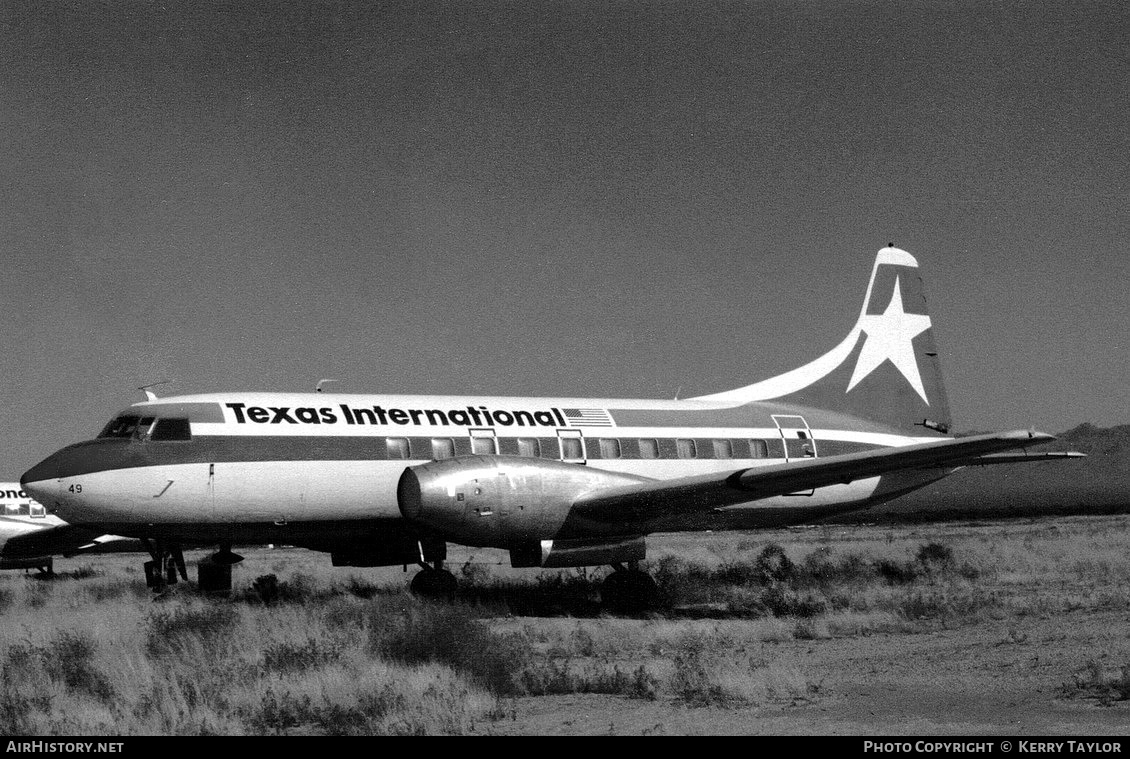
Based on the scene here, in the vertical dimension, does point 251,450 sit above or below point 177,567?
above

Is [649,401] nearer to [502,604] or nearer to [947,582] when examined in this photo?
[502,604]

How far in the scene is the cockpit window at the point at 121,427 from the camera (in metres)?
16.7

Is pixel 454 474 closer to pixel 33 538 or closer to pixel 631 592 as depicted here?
pixel 631 592

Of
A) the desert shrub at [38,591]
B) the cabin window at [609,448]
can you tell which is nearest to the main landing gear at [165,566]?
the desert shrub at [38,591]

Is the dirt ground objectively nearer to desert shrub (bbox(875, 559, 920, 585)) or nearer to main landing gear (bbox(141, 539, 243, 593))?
main landing gear (bbox(141, 539, 243, 593))

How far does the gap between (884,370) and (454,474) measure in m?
11.0

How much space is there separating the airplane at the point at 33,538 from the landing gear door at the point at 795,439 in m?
15.3

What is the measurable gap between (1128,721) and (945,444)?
21.2 feet

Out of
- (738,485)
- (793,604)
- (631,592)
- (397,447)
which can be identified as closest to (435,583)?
(397,447)

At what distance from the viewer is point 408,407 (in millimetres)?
18406

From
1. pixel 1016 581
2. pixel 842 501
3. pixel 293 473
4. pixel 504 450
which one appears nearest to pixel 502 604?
pixel 504 450

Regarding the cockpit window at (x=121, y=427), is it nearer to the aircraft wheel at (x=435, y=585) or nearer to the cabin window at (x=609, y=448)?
the aircraft wheel at (x=435, y=585)

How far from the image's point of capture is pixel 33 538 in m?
28.4

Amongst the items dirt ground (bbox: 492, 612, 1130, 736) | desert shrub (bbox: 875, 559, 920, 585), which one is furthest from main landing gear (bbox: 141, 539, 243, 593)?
desert shrub (bbox: 875, 559, 920, 585)
